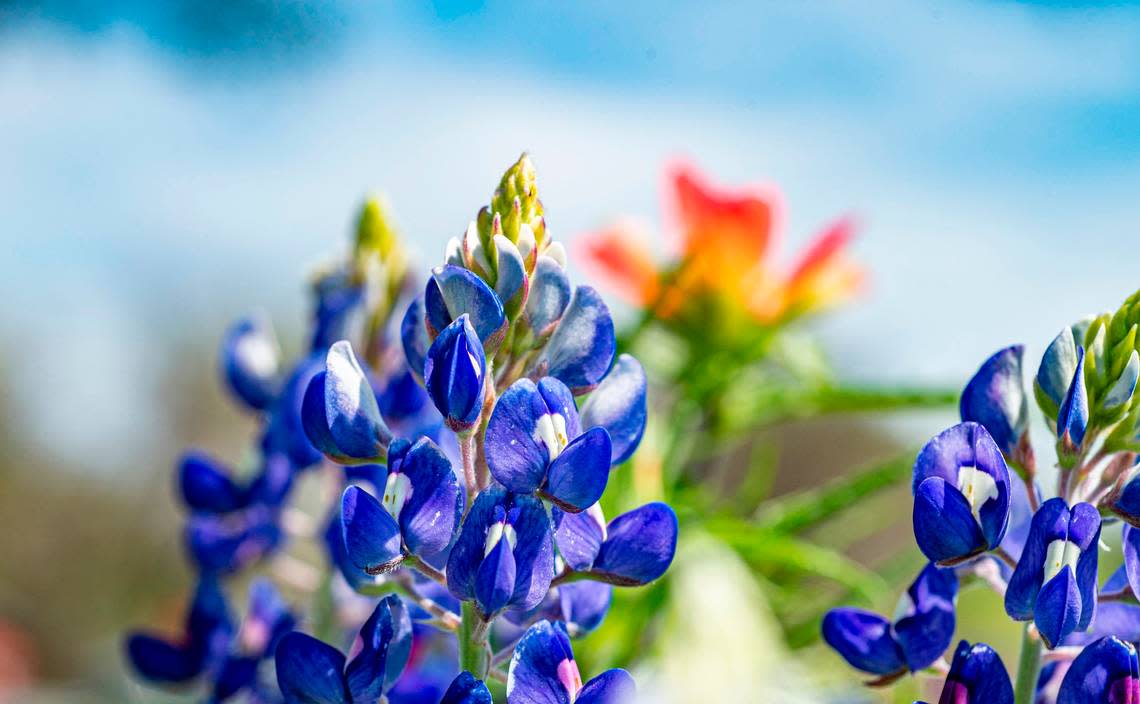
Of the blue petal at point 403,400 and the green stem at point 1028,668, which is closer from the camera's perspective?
the green stem at point 1028,668

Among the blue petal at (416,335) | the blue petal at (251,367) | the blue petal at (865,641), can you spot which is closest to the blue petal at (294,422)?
the blue petal at (251,367)

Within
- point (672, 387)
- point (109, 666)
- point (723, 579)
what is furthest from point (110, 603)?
point (723, 579)

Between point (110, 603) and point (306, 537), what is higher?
point (110, 603)

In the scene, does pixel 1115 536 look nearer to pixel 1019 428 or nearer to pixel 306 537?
pixel 1019 428

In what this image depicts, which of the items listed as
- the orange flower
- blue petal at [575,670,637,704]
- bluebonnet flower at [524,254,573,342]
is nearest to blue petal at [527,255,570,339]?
bluebonnet flower at [524,254,573,342]

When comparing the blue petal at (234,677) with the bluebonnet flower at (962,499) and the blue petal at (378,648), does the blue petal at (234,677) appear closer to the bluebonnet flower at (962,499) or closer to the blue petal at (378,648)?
the blue petal at (378,648)

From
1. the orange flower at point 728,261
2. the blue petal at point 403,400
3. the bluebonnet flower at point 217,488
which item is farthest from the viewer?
the orange flower at point 728,261
